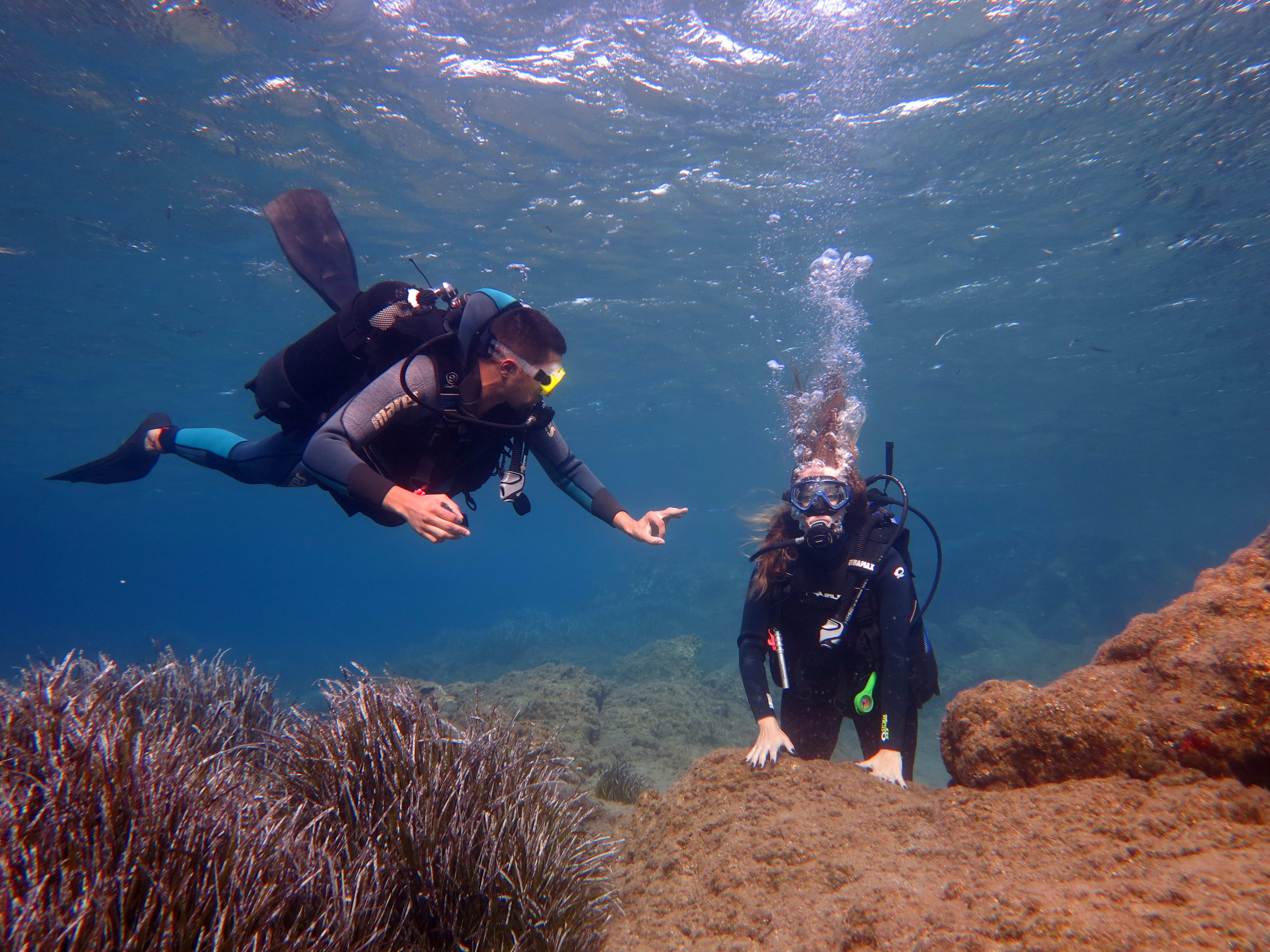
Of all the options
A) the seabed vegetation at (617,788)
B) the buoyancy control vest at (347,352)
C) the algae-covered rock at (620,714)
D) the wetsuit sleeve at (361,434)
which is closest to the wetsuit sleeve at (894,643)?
the seabed vegetation at (617,788)

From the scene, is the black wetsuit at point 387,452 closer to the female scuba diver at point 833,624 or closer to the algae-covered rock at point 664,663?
the female scuba diver at point 833,624

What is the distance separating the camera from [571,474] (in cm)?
534

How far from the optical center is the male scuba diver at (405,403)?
137 inches

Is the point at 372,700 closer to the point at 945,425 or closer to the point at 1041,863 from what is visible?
the point at 1041,863

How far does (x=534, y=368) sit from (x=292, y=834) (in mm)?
3043

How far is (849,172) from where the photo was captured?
13445 mm

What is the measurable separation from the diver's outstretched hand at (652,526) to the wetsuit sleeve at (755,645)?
99 centimetres

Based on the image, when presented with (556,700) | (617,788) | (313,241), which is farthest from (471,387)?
(556,700)

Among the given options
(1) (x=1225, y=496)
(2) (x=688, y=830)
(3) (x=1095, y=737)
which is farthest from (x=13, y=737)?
(1) (x=1225, y=496)

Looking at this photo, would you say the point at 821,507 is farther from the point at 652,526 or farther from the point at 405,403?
the point at 405,403

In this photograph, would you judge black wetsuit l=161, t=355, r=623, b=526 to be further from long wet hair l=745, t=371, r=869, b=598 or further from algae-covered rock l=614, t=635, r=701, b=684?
algae-covered rock l=614, t=635, r=701, b=684

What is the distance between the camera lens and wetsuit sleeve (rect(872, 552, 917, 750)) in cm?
416

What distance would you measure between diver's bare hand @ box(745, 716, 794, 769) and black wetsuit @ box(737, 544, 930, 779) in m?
0.24

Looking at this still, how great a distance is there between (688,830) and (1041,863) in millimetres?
1779
